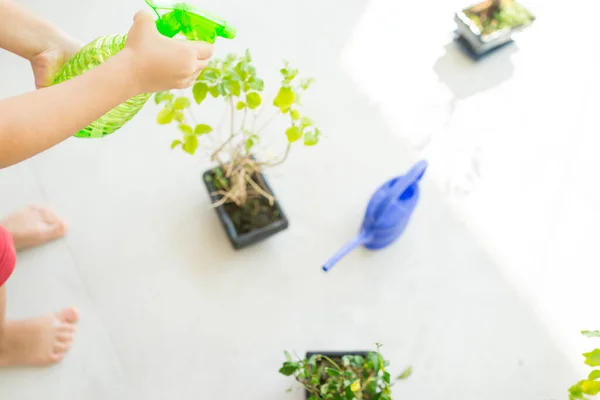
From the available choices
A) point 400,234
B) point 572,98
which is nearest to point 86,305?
point 400,234

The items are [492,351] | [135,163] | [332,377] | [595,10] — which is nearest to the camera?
[332,377]

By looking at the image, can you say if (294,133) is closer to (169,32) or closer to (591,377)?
(169,32)

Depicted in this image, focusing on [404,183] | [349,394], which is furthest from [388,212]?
[349,394]

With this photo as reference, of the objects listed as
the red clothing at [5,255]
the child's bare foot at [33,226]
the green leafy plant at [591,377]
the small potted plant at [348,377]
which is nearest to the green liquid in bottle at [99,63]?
the red clothing at [5,255]

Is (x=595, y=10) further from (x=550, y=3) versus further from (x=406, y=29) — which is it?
(x=406, y=29)

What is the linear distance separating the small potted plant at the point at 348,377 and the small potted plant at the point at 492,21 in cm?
92

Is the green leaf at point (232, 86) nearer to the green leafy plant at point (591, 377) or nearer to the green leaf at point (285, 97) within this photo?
the green leaf at point (285, 97)

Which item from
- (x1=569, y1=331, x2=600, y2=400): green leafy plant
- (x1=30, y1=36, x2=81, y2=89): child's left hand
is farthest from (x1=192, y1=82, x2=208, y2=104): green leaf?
(x1=569, y1=331, x2=600, y2=400): green leafy plant

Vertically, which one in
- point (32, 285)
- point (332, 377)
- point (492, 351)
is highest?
point (32, 285)

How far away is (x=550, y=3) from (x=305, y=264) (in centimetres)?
Result: 111

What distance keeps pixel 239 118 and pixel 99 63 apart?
565 mm

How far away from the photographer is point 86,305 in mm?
1154

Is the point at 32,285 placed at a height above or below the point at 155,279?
above

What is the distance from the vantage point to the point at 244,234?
1157mm
